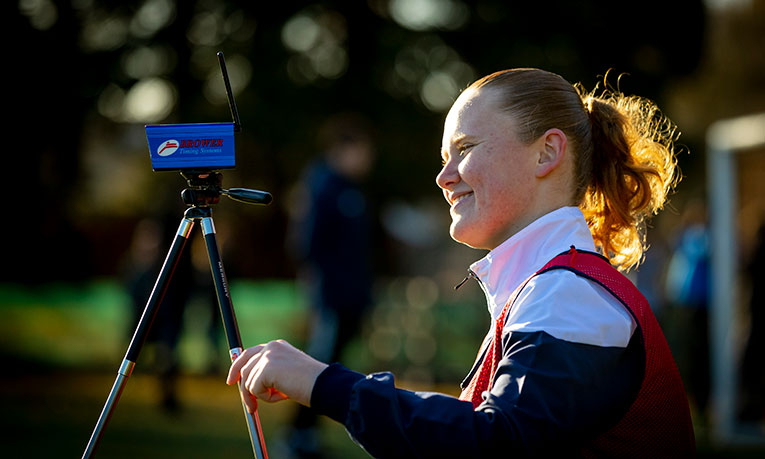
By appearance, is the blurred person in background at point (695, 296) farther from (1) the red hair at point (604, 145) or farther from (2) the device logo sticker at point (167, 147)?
(2) the device logo sticker at point (167, 147)

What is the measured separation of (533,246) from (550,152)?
24cm

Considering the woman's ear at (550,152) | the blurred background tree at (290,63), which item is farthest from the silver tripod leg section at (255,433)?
the blurred background tree at (290,63)

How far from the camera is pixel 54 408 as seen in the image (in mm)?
7629

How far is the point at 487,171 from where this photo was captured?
75.7 inches

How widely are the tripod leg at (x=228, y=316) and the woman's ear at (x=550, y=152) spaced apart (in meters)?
0.81

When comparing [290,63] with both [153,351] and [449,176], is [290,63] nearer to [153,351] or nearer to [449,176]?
[153,351]

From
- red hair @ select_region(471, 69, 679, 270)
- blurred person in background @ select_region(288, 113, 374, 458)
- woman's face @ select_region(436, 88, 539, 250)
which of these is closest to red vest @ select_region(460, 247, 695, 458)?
woman's face @ select_region(436, 88, 539, 250)

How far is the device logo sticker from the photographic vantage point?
1.96m

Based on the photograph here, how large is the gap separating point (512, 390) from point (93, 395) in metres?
7.94

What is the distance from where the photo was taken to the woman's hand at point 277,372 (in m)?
1.69

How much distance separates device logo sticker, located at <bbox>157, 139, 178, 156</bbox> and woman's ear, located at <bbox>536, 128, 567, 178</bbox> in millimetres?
882

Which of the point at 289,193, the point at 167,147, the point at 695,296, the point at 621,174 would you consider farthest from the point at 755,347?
the point at 289,193

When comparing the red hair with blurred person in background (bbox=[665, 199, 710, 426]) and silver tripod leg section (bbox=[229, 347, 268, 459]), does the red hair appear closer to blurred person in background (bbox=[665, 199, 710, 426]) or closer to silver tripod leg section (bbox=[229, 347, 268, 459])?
silver tripod leg section (bbox=[229, 347, 268, 459])

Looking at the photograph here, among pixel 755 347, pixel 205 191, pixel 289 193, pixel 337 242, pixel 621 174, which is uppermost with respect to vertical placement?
pixel 289 193
